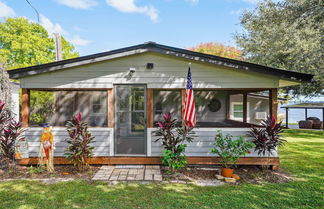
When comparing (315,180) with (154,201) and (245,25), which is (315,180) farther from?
(245,25)

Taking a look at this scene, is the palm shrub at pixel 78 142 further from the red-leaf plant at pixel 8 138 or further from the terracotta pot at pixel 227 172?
the terracotta pot at pixel 227 172

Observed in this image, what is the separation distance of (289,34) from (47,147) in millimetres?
9902

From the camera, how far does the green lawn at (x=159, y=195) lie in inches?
123

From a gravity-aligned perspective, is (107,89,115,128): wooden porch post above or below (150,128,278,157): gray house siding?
above

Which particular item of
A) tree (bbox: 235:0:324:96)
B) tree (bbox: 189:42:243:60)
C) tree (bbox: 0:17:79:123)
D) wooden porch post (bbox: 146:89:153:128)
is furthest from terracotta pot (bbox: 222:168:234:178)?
tree (bbox: 0:17:79:123)

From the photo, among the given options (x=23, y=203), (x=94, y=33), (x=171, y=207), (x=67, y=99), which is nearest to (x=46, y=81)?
(x=67, y=99)

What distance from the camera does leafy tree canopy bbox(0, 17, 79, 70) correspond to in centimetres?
1923

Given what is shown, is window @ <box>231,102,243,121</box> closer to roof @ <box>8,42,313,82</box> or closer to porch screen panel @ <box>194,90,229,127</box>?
porch screen panel @ <box>194,90,229,127</box>

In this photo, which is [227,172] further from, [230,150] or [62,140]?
[62,140]

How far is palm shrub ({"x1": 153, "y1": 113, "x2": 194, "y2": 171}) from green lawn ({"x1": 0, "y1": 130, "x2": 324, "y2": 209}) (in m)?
0.70

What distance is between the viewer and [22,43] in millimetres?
19406

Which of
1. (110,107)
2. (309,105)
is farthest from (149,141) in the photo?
(309,105)

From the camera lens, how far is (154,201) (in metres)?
3.21

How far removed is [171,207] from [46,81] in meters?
4.55
